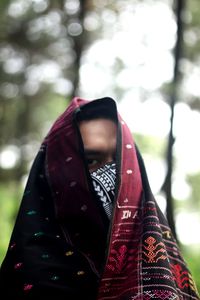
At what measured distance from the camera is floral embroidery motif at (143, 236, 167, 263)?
170cm

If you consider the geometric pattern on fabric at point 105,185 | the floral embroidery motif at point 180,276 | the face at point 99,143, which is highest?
the face at point 99,143

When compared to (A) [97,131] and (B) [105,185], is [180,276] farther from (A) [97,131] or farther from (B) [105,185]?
(A) [97,131]

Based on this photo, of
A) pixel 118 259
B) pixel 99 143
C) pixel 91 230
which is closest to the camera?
pixel 118 259

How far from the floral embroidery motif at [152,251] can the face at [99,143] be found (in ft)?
1.44

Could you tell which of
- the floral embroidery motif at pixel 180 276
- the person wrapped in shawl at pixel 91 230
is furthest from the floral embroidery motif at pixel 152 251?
the floral embroidery motif at pixel 180 276

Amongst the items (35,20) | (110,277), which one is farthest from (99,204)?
(35,20)

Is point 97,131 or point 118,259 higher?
point 97,131

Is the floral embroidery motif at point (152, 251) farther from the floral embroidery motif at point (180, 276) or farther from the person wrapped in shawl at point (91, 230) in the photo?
the floral embroidery motif at point (180, 276)

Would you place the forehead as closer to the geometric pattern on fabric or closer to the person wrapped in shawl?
the person wrapped in shawl

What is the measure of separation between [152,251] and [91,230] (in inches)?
10.2

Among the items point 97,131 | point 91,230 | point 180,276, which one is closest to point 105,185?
point 91,230

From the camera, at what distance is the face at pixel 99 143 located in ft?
6.77

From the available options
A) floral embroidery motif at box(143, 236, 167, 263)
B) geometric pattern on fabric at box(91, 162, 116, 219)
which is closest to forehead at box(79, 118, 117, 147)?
geometric pattern on fabric at box(91, 162, 116, 219)

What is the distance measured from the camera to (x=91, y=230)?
5.98ft
